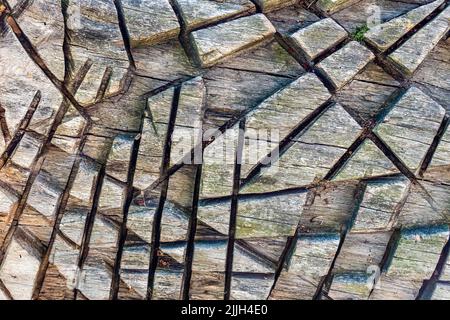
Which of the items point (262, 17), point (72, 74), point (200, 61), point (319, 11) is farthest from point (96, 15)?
point (319, 11)

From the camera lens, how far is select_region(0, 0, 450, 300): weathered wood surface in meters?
3.61

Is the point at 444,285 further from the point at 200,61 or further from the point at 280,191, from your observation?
the point at 200,61

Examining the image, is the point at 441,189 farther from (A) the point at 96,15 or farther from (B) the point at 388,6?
(A) the point at 96,15

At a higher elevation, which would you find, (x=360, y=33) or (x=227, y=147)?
(x=360, y=33)

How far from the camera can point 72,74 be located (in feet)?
11.8

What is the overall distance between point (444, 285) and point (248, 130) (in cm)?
206

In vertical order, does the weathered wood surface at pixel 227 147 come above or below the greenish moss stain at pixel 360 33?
below

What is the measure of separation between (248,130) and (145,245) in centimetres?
127

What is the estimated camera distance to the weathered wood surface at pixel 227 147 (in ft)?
11.8

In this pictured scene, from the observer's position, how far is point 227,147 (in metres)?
3.62

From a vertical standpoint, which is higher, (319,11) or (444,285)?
(319,11)

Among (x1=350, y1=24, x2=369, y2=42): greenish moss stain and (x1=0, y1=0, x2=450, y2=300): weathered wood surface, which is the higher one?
(x1=350, y1=24, x2=369, y2=42): greenish moss stain

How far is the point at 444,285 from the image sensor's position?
12.3 ft

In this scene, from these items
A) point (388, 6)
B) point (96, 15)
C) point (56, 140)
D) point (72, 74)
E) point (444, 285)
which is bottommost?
point (444, 285)
